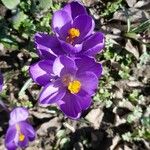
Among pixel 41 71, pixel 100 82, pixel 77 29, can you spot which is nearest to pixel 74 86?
pixel 41 71

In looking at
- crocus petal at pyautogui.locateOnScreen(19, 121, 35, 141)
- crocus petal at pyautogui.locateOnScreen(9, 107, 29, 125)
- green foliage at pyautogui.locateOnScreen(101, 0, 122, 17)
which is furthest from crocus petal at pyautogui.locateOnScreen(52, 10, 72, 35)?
green foliage at pyautogui.locateOnScreen(101, 0, 122, 17)

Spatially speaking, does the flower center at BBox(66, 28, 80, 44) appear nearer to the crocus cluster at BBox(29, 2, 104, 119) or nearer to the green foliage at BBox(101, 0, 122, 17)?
the crocus cluster at BBox(29, 2, 104, 119)

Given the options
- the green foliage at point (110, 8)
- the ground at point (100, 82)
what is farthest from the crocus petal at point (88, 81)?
A: the green foliage at point (110, 8)

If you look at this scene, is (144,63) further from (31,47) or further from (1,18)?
(1,18)

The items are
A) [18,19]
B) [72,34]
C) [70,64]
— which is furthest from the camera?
[18,19]

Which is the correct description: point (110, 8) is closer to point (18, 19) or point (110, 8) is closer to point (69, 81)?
point (18, 19)

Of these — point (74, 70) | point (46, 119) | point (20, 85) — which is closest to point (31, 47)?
point (20, 85)
